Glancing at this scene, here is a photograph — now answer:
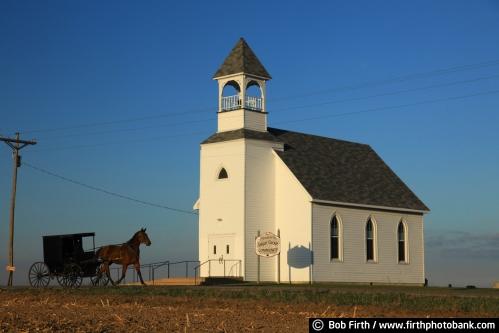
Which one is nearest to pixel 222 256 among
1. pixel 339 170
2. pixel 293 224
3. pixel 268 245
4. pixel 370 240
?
pixel 268 245

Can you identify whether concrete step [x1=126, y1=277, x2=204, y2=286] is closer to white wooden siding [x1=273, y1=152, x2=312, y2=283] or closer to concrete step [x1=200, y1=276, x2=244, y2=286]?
concrete step [x1=200, y1=276, x2=244, y2=286]

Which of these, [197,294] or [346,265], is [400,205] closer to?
[346,265]

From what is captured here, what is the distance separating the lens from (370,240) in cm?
5219

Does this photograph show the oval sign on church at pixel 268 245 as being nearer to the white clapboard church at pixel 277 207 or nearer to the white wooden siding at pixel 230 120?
the white clapboard church at pixel 277 207

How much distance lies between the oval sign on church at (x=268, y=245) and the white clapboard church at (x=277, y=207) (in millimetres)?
Answer: 1450

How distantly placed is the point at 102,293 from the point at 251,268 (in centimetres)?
1806

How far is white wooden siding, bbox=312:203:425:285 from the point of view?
158ft

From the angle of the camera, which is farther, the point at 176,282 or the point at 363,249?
the point at 363,249

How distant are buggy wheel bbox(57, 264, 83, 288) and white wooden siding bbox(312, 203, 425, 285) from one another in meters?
14.6

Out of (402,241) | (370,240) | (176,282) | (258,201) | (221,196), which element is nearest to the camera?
(176,282)

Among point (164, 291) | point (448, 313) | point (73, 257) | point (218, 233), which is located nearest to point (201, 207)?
point (218, 233)

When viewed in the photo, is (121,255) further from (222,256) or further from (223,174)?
(223,174)

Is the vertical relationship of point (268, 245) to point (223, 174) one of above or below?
below

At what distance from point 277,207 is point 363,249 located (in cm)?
611
